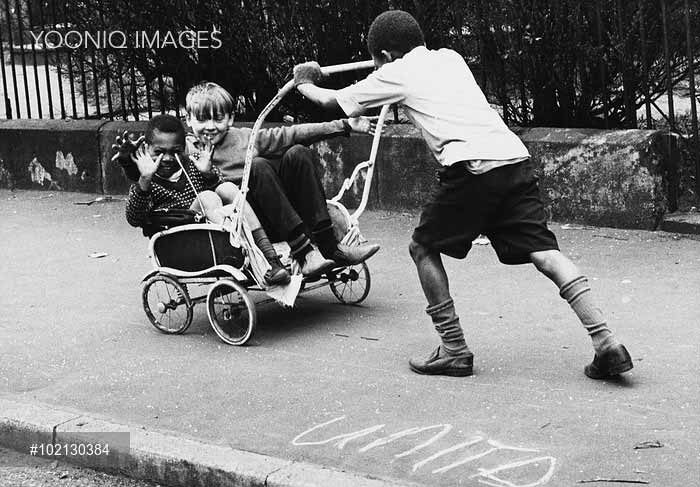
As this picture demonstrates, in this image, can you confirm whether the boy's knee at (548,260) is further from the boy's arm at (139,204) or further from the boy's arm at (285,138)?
the boy's arm at (139,204)

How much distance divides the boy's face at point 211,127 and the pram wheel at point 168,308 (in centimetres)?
77

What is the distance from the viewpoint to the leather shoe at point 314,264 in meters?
6.23

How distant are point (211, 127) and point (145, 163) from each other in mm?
405

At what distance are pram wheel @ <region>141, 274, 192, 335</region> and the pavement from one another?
91 mm

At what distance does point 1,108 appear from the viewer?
1427 centimetres

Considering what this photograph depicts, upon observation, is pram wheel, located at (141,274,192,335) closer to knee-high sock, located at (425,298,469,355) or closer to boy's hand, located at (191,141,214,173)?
boy's hand, located at (191,141,214,173)

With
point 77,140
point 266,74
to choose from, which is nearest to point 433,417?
point 266,74

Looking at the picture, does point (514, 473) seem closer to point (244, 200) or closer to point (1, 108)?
point (244, 200)

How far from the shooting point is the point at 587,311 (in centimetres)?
519

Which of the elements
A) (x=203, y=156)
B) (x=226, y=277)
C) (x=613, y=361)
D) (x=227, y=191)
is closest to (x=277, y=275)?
(x=226, y=277)

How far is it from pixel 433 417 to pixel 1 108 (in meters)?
10.6

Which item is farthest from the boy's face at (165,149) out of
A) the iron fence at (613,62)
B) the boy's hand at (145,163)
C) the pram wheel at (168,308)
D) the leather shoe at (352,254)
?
the iron fence at (613,62)

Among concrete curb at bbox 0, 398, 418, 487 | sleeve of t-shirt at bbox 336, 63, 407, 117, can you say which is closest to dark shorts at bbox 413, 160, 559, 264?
sleeve of t-shirt at bbox 336, 63, 407, 117

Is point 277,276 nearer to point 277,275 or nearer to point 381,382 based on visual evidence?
point 277,275
